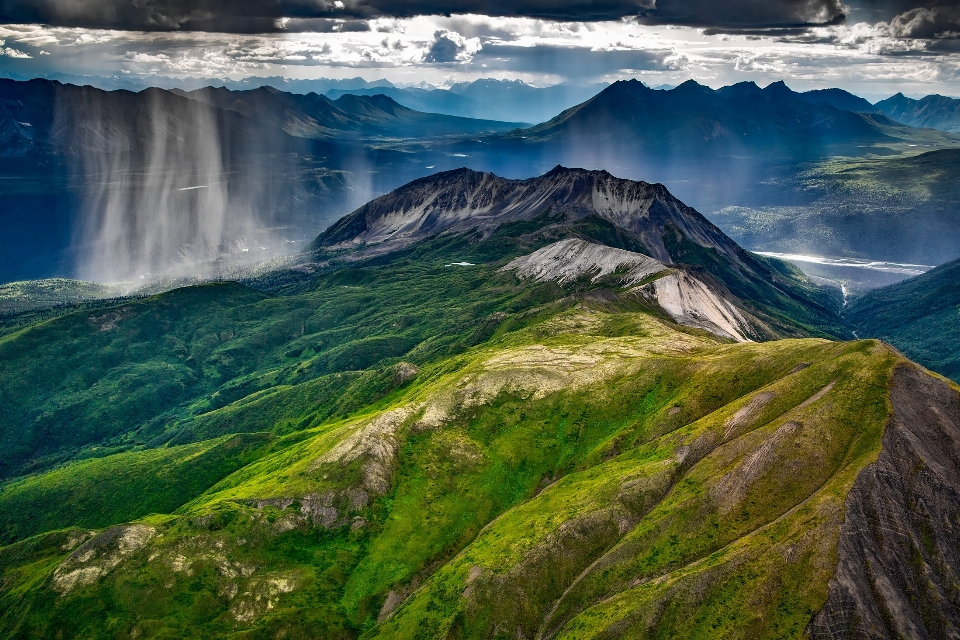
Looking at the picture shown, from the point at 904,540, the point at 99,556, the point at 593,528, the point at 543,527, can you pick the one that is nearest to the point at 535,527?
the point at 543,527

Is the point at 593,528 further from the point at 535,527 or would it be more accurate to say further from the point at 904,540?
the point at 904,540

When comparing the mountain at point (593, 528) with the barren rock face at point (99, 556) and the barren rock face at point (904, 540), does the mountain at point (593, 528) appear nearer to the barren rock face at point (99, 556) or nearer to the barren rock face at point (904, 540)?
the barren rock face at point (904, 540)

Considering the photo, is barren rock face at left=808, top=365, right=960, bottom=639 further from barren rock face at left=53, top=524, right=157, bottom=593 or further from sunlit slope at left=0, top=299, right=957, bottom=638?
barren rock face at left=53, top=524, right=157, bottom=593

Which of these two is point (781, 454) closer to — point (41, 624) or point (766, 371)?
point (766, 371)

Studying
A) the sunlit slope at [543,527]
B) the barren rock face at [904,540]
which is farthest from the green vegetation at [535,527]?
the barren rock face at [904,540]

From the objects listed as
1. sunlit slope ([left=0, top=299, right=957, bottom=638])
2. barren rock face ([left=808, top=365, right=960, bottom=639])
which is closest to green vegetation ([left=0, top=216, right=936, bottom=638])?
sunlit slope ([left=0, top=299, right=957, bottom=638])

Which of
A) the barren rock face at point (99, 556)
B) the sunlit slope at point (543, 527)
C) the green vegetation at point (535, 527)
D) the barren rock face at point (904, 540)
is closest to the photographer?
the barren rock face at point (904, 540)
